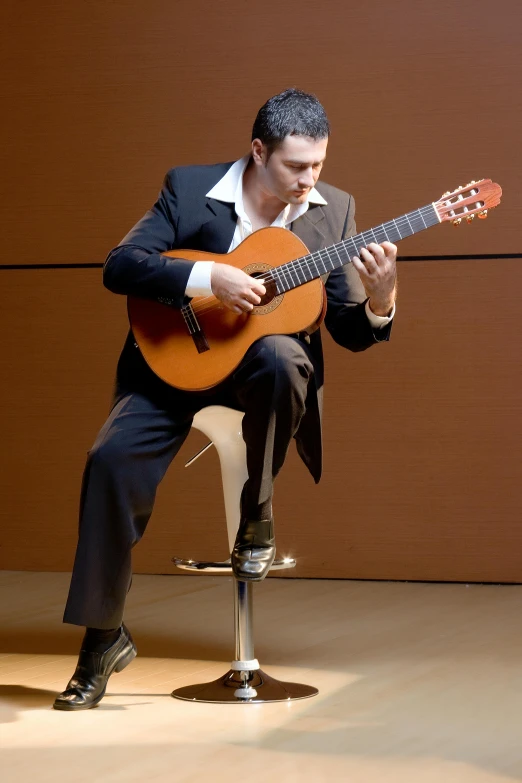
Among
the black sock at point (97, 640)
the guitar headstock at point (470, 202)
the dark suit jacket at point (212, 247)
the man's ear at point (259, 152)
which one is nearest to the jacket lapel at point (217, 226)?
the dark suit jacket at point (212, 247)

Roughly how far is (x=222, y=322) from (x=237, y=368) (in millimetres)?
99

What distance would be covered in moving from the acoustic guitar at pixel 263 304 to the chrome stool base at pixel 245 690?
54cm

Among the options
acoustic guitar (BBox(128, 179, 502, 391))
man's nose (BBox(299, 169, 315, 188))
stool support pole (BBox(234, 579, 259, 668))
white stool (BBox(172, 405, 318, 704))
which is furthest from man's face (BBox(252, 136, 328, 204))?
stool support pole (BBox(234, 579, 259, 668))

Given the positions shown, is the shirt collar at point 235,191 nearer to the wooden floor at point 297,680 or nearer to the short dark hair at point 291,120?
A: the short dark hair at point 291,120

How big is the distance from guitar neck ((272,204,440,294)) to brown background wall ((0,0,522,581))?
4.22 ft

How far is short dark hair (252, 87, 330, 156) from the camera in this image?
206 centimetres

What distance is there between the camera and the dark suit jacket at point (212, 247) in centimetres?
206

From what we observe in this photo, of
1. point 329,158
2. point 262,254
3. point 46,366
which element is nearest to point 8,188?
point 46,366

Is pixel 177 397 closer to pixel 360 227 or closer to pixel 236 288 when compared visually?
pixel 236 288

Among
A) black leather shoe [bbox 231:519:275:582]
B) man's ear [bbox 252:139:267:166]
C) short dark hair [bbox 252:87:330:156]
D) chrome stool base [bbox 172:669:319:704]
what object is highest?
short dark hair [bbox 252:87:330:156]

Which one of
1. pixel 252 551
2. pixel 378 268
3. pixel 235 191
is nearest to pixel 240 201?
pixel 235 191

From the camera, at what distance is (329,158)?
3.29 metres

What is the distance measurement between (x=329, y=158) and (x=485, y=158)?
1.48ft

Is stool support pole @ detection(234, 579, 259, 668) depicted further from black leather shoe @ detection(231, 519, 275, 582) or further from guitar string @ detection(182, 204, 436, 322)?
guitar string @ detection(182, 204, 436, 322)
